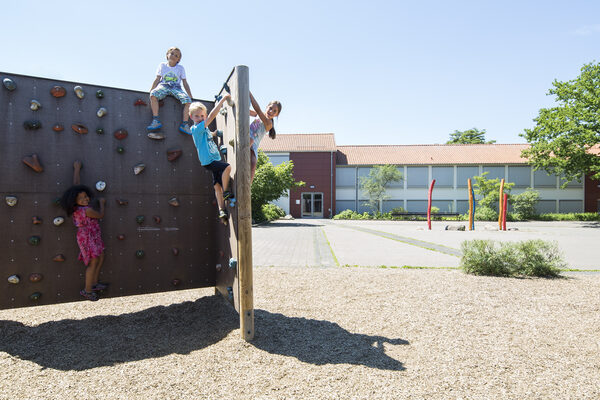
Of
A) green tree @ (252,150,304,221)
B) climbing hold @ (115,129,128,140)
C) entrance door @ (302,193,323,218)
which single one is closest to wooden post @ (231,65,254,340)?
climbing hold @ (115,129,128,140)

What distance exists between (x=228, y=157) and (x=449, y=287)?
3732 millimetres

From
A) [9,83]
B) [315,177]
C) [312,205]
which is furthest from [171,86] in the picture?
[312,205]

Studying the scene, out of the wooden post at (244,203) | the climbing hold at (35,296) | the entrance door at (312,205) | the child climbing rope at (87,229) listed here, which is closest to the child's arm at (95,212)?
the child climbing rope at (87,229)

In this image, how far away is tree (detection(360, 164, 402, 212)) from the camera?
116ft

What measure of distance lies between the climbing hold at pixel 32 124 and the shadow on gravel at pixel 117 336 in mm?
2048

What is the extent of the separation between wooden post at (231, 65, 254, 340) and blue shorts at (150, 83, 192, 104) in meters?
1.07

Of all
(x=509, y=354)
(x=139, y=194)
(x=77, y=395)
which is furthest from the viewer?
(x=139, y=194)

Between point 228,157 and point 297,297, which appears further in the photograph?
point 297,297

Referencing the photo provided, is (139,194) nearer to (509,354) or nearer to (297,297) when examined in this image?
(297,297)

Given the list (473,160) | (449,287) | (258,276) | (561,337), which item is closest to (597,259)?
(449,287)

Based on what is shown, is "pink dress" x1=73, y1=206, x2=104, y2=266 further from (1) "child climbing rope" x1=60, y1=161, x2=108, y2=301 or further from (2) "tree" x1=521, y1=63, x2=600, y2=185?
(2) "tree" x1=521, y1=63, x2=600, y2=185

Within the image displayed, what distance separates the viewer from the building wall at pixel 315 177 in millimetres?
37781

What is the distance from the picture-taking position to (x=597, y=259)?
8312 mm

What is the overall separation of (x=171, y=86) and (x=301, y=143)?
35.2 metres
